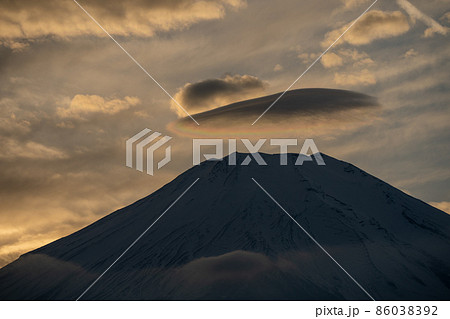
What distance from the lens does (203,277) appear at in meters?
160

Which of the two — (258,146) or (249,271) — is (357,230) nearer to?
(249,271)

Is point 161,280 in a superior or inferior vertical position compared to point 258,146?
inferior

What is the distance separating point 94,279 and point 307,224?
2703 inches

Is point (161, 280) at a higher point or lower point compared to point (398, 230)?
lower

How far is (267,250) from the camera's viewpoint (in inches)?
6993

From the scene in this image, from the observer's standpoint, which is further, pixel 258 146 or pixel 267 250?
pixel 267 250
